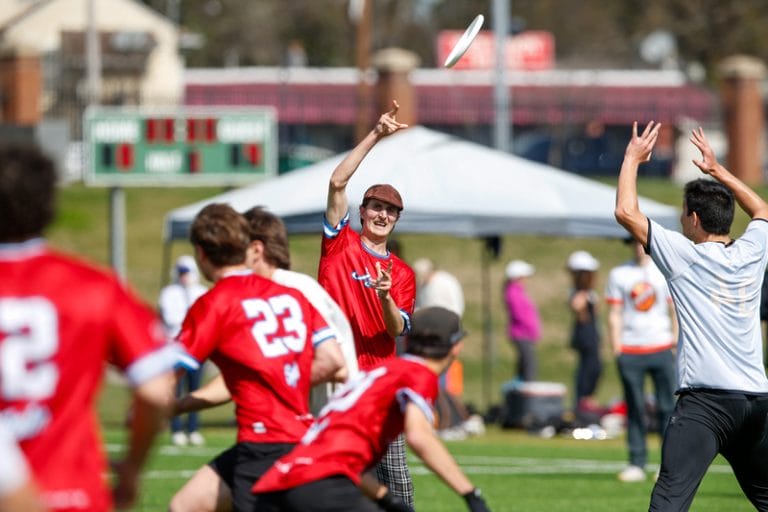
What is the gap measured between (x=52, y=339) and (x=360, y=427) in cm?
163

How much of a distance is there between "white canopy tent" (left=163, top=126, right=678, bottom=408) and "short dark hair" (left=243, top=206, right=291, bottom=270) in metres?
8.43

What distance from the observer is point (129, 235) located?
3356cm

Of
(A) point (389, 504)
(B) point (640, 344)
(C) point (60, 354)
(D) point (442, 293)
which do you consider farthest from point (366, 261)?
(D) point (442, 293)

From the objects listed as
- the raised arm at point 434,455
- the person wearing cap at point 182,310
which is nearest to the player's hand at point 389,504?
the raised arm at point 434,455

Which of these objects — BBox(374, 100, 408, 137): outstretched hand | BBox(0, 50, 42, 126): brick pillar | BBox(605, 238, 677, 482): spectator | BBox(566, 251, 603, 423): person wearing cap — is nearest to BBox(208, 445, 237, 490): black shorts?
BBox(374, 100, 408, 137): outstretched hand

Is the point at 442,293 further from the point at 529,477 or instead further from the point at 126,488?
the point at 126,488

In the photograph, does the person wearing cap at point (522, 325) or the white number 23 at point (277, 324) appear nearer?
the white number 23 at point (277, 324)

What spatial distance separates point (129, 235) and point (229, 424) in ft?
49.4

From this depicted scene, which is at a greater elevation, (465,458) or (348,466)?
(348,466)

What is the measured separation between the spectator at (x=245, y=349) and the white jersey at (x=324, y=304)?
3.85 feet

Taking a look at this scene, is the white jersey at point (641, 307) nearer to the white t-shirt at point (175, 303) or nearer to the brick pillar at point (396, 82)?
the white t-shirt at point (175, 303)

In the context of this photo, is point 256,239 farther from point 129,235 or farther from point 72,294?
point 129,235

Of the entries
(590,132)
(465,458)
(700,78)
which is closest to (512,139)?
(590,132)

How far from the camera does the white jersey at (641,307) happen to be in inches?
501
